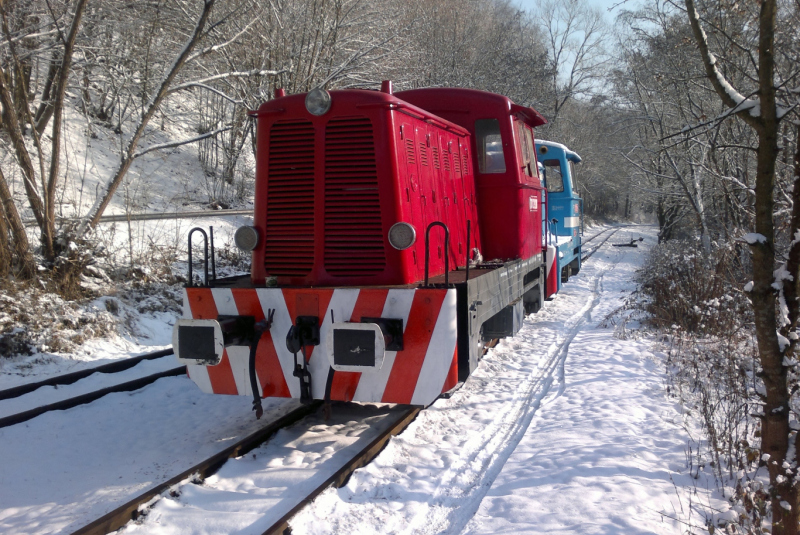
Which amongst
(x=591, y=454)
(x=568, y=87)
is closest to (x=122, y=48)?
(x=591, y=454)

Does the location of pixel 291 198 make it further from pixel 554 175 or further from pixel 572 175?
pixel 554 175

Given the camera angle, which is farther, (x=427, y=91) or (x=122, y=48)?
(x=122, y=48)

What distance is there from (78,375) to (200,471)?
3296 millimetres

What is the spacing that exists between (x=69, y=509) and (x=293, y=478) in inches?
50.9

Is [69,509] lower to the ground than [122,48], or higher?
lower

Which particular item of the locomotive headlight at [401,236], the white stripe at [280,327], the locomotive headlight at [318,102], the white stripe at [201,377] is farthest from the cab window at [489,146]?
the white stripe at [201,377]

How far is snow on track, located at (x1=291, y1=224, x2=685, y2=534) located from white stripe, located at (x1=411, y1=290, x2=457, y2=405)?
455mm

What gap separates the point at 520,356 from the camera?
695 centimetres

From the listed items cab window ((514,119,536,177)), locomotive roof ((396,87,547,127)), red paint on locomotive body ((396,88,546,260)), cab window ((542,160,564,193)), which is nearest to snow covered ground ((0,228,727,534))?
red paint on locomotive body ((396,88,546,260))

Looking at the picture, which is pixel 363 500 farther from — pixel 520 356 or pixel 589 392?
pixel 520 356

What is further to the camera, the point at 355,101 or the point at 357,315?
the point at 355,101

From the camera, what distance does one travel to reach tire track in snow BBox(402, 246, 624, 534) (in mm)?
3271

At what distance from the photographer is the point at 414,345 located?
405 centimetres

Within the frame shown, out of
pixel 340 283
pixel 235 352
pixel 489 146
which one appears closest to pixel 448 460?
pixel 340 283
